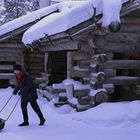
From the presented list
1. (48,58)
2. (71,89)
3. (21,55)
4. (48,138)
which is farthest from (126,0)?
(21,55)

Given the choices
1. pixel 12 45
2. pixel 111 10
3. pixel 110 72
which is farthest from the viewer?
pixel 12 45

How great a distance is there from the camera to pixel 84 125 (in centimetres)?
1013

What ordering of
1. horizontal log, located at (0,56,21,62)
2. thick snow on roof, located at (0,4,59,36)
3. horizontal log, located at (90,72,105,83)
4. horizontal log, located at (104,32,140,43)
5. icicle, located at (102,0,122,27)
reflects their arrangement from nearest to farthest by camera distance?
icicle, located at (102,0,122,27), horizontal log, located at (90,72,105,83), horizontal log, located at (104,32,140,43), thick snow on roof, located at (0,4,59,36), horizontal log, located at (0,56,21,62)

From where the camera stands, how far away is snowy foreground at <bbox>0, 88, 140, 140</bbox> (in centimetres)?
888

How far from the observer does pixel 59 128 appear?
973cm

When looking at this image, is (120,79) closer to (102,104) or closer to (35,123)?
(102,104)

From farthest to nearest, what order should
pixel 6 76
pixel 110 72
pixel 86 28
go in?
1. pixel 6 76
2. pixel 110 72
3. pixel 86 28

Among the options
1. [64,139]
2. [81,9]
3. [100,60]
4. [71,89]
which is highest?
[81,9]

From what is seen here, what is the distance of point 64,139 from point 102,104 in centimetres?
280

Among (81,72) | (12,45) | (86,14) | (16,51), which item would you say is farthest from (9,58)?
(86,14)

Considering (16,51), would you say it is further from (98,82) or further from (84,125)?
(84,125)

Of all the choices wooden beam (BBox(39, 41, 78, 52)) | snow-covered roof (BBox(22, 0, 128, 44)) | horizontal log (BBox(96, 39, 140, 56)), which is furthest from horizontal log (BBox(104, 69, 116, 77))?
snow-covered roof (BBox(22, 0, 128, 44))

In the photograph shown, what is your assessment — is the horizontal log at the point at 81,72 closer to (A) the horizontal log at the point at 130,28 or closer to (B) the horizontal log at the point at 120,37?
(B) the horizontal log at the point at 120,37

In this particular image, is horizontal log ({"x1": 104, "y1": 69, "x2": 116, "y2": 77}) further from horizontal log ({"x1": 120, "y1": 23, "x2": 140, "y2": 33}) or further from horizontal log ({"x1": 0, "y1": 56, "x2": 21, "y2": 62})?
horizontal log ({"x1": 0, "y1": 56, "x2": 21, "y2": 62})
